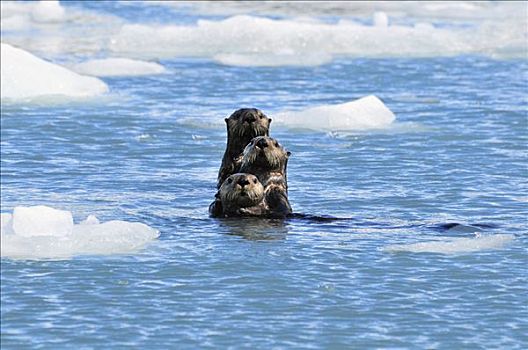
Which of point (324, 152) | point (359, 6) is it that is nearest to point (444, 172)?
point (324, 152)

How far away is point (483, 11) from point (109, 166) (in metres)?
14.8

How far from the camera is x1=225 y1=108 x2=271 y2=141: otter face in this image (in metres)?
10.4

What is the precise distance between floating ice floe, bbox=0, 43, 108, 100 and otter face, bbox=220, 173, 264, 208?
6978mm

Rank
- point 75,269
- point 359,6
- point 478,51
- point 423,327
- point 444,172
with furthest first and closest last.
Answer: point 359,6 < point 478,51 < point 444,172 < point 75,269 < point 423,327

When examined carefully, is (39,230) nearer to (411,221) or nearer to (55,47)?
(411,221)

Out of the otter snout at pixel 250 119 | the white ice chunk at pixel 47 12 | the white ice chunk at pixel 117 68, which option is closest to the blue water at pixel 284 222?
the otter snout at pixel 250 119

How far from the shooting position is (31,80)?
16281 millimetres

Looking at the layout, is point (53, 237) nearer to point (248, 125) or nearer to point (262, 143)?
point (262, 143)

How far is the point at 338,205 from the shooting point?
1053cm

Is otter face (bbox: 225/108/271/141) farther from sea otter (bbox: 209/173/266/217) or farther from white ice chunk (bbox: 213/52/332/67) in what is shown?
white ice chunk (bbox: 213/52/332/67)

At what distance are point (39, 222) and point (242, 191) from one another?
1565 millimetres

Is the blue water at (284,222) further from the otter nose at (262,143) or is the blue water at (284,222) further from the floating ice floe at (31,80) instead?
the otter nose at (262,143)

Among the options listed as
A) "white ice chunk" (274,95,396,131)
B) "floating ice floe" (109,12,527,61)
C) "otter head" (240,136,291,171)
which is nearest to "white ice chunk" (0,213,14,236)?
"otter head" (240,136,291,171)

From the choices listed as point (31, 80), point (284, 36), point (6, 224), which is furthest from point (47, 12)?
point (6, 224)
